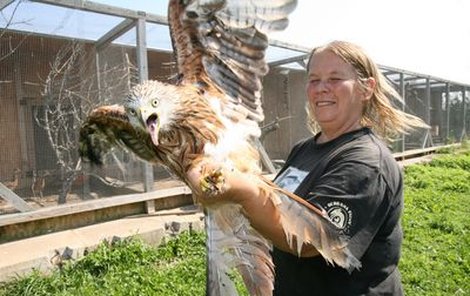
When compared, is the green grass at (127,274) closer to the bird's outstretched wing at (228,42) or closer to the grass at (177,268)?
the grass at (177,268)

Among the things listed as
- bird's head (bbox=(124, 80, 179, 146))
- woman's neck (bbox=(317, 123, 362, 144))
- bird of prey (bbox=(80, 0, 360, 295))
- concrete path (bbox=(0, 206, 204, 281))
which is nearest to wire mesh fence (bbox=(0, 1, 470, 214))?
concrete path (bbox=(0, 206, 204, 281))

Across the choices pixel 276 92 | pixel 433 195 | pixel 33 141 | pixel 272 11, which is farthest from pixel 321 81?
pixel 433 195

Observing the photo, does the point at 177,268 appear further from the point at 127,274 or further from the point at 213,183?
the point at 213,183

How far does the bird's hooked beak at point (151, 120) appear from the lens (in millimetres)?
2533

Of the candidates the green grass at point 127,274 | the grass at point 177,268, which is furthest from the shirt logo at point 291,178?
the green grass at point 127,274

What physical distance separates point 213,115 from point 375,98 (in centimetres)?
115

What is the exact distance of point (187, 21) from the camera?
3.04 m

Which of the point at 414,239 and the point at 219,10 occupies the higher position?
the point at 219,10

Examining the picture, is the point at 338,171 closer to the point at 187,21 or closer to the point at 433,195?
the point at 187,21

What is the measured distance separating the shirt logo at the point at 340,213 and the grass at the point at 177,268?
2.78 meters

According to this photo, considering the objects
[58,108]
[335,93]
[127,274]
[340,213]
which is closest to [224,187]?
[340,213]

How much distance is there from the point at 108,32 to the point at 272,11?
3489mm

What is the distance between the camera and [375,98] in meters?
1.99

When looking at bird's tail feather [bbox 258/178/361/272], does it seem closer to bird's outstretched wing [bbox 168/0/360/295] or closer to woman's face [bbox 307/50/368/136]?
woman's face [bbox 307/50/368/136]
